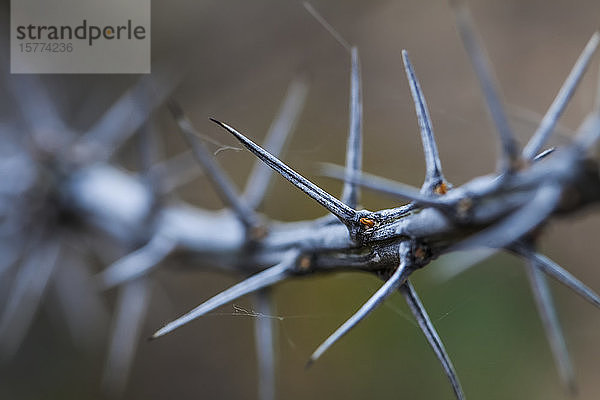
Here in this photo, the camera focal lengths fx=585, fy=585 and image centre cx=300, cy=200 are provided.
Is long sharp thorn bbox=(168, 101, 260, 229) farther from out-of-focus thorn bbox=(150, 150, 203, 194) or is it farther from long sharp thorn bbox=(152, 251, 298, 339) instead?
out-of-focus thorn bbox=(150, 150, 203, 194)

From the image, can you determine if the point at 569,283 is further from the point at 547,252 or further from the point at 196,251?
the point at 547,252

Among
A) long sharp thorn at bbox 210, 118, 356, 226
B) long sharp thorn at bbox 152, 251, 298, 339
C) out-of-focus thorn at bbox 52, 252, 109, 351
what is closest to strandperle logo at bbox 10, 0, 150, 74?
out-of-focus thorn at bbox 52, 252, 109, 351

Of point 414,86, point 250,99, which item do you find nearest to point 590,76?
point 250,99

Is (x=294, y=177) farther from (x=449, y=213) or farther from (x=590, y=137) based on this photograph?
(x=590, y=137)

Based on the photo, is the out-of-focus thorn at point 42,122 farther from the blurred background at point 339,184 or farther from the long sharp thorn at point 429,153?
the long sharp thorn at point 429,153

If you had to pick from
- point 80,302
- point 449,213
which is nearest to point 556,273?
point 449,213

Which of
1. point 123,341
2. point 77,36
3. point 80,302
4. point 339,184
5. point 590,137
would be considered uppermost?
point 77,36
